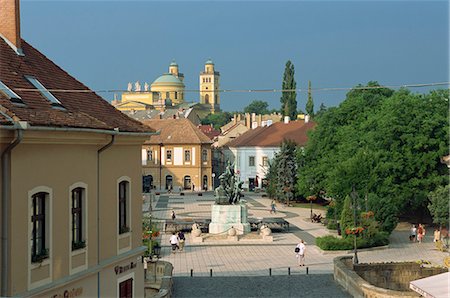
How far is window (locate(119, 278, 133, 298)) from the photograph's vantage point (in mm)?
17844

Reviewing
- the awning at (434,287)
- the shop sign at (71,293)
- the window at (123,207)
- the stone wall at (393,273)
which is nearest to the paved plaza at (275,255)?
the stone wall at (393,273)

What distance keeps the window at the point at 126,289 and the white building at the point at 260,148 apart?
63.0 m

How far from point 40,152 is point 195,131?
71.7 meters

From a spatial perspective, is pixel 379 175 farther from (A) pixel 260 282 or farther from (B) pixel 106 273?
(B) pixel 106 273

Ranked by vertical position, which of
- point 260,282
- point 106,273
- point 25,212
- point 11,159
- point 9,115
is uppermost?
point 9,115

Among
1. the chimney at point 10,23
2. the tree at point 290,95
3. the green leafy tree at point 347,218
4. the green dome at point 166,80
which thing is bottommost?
the green leafy tree at point 347,218

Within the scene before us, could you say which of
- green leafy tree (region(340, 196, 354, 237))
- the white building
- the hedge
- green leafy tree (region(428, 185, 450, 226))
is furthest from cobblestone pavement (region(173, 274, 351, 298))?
the white building

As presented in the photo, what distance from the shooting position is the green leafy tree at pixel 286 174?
64688 mm

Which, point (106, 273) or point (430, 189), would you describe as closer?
point (106, 273)

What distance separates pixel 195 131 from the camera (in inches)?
3359

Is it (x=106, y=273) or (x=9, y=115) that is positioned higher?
(x=9, y=115)

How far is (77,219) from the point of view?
15.4 metres

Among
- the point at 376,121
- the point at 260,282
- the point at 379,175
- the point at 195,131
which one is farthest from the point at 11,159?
the point at 195,131

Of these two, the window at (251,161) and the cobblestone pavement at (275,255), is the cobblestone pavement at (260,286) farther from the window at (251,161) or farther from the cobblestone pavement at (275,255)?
the window at (251,161)
